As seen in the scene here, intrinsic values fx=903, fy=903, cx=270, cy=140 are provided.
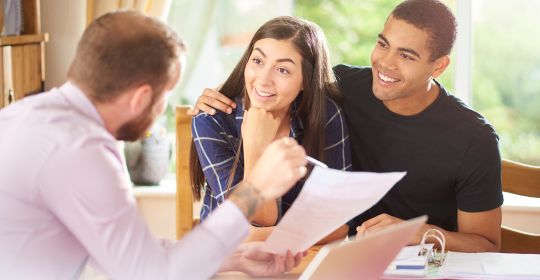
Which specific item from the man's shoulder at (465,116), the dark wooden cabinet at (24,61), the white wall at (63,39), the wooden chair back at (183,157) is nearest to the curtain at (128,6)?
the white wall at (63,39)

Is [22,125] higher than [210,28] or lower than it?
higher

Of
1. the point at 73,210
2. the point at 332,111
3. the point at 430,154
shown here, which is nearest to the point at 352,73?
the point at 332,111

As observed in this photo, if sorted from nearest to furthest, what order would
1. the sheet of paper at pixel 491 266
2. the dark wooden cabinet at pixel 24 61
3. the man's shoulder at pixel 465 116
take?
the sheet of paper at pixel 491 266, the man's shoulder at pixel 465 116, the dark wooden cabinet at pixel 24 61

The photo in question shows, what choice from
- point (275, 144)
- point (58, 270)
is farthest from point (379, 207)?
point (58, 270)

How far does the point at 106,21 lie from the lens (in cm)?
141

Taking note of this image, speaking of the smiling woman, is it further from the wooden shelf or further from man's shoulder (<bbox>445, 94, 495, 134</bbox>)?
the wooden shelf

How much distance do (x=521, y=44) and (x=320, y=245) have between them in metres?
2.09

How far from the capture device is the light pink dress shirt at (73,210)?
1327 mm

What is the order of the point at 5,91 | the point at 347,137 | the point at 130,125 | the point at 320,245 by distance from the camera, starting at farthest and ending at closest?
the point at 5,91, the point at 347,137, the point at 320,245, the point at 130,125

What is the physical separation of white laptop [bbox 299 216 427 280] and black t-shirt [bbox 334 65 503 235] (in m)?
0.73

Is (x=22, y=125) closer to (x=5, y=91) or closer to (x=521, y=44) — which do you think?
(x=5, y=91)

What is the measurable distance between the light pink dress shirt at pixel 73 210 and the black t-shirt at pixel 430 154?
107 cm

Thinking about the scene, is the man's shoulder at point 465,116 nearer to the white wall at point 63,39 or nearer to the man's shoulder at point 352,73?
the man's shoulder at point 352,73

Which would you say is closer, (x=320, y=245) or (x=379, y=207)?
(x=320, y=245)
